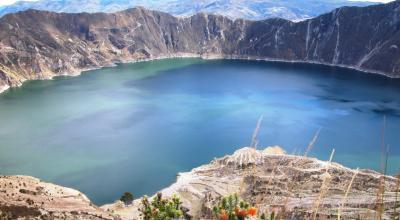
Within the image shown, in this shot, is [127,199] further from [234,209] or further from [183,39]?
[183,39]

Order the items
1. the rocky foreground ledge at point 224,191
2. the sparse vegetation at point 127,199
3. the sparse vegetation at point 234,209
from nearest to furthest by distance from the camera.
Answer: the sparse vegetation at point 234,209
the rocky foreground ledge at point 224,191
the sparse vegetation at point 127,199

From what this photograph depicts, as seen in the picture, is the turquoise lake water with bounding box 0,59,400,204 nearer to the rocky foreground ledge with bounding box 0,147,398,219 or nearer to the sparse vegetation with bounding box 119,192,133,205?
the sparse vegetation with bounding box 119,192,133,205

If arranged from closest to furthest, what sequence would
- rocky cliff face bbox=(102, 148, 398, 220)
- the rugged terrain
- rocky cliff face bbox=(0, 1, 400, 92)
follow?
the rugged terrain < rocky cliff face bbox=(102, 148, 398, 220) < rocky cliff face bbox=(0, 1, 400, 92)

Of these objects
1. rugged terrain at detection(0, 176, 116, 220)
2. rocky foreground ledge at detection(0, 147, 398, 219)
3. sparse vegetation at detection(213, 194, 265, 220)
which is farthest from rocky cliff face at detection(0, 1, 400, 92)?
sparse vegetation at detection(213, 194, 265, 220)

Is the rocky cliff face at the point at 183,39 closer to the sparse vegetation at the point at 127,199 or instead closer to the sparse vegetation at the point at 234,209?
the sparse vegetation at the point at 127,199

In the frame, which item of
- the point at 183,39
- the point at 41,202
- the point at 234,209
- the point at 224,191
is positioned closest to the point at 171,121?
the point at 224,191

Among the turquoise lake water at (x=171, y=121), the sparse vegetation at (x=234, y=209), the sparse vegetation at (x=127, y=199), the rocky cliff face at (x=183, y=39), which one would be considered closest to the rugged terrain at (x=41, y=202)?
the sparse vegetation at (x=127, y=199)

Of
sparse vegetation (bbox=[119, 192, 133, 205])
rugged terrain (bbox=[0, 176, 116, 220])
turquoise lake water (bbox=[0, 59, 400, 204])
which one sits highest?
rugged terrain (bbox=[0, 176, 116, 220])

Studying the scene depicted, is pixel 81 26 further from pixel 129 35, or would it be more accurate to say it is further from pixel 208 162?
pixel 208 162
